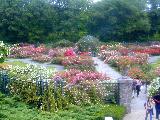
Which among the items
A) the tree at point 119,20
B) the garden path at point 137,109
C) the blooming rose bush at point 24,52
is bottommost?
the garden path at point 137,109

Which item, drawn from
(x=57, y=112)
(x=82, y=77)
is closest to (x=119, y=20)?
(x=82, y=77)

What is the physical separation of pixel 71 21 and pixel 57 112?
42071 millimetres

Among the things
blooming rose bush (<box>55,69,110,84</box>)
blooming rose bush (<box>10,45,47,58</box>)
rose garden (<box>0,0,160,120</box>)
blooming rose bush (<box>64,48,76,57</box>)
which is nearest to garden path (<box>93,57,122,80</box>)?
rose garden (<box>0,0,160,120</box>)

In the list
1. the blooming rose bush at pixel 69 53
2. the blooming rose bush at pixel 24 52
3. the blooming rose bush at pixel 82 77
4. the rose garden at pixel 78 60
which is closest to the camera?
the rose garden at pixel 78 60

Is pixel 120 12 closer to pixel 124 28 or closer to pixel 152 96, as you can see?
pixel 124 28

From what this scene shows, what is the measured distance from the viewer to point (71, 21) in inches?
2330

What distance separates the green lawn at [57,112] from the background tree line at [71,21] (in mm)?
38918

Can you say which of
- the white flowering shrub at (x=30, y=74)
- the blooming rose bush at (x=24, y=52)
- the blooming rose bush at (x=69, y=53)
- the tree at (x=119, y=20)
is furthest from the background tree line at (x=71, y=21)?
the white flowering shrub at (x=30, y=74)

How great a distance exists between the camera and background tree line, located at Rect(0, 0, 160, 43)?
2267 inches

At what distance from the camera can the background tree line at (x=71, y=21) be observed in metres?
57.6

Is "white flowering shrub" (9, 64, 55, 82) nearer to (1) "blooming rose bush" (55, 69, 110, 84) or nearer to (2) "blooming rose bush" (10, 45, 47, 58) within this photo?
(1) "blooming rose bush" (55, 69, 110, 84)

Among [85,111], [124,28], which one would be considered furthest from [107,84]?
[124,28]

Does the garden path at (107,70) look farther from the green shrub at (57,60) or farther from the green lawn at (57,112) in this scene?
the green lawn at (57,112)

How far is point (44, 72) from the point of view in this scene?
66.0 ft
